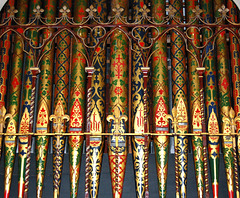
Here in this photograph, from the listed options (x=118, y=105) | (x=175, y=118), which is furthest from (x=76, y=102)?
(x=175, y=118)

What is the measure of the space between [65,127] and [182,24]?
178 cm

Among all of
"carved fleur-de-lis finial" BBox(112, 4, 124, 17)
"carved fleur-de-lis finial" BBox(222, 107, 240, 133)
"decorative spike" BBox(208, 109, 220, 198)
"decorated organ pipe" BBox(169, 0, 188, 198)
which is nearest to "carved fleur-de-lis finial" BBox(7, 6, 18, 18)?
"carved fleur-de-lis finial" BBox(112, 4, 124, 17)

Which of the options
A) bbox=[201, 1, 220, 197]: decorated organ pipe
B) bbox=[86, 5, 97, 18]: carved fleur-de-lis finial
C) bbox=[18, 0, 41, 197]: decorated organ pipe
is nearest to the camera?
bbox=[18, 0, 41, 197]: decorated organ pipe

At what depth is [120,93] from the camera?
5.86 meters

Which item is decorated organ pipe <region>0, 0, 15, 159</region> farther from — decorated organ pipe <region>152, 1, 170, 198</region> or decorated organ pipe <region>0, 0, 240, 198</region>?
decorated organ pipe <region>152, 1, 170, 198</region>

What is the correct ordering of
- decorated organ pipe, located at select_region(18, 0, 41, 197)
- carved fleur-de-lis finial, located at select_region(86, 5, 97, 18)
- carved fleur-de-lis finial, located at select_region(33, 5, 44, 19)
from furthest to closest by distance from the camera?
carved fleur-de-lis finial, located at select_region(33, 5, 44, 19), carved fleur-de-lis finial, located at select_region(86, 5, 97, 18), decorated organ pipe, located at select_region(18, 0, 41, 197)

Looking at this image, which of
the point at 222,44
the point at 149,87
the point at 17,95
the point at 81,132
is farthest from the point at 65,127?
the point at 222,44

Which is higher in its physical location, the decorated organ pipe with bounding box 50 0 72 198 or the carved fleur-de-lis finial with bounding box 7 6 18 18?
the carved fleur-de-lis finial with bounding box 7 6 18 18

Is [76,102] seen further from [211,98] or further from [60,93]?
[211,98]

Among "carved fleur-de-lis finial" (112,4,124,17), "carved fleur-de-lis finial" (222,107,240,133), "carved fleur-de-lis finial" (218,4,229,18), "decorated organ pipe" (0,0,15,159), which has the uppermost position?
"carved fleur-de-lis finial" (112,4,124,17)

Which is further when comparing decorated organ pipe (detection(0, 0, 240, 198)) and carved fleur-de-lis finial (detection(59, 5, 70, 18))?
carved fleur-de-lis finial (detection(59, 5, 70, 18))

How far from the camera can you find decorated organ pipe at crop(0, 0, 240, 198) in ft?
18.3

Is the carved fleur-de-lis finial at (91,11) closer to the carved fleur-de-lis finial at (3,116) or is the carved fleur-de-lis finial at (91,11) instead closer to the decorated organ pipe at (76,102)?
the decorated organ pipe at (76,102)

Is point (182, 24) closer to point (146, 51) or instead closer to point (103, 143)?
point (146, 51)
